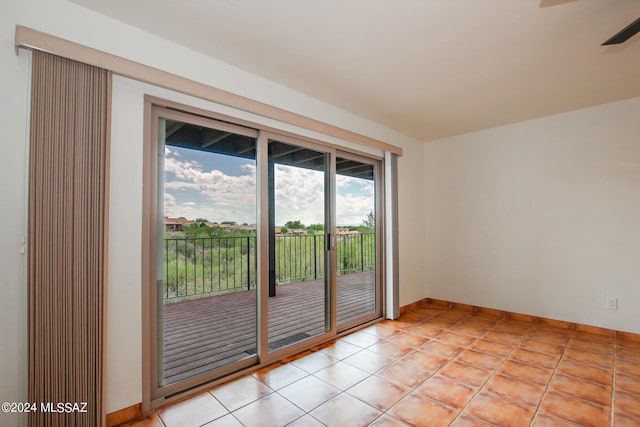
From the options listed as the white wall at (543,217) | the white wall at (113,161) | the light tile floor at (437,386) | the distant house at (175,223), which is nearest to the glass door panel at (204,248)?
the distant house at (175,223)

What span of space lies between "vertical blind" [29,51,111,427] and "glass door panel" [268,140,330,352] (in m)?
1.35

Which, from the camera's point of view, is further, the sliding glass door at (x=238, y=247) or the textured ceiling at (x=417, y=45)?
the sliding glass door at (x=238, y=247)

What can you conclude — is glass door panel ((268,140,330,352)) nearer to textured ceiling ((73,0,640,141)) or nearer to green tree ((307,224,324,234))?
green tree ((307,224,324,234))

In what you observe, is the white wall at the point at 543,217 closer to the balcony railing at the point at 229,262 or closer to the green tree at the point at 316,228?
the balcony railing at the point at 229,262

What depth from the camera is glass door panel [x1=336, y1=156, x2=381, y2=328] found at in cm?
358

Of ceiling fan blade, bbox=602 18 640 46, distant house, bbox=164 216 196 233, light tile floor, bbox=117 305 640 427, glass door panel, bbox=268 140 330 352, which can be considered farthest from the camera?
glass door panel, bbox=268 140 330 352

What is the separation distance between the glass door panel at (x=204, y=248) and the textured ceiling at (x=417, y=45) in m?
0.64

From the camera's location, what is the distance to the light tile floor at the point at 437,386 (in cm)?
196

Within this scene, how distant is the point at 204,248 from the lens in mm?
2424

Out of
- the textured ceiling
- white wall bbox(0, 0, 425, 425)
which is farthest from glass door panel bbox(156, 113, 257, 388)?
the textured ceiling

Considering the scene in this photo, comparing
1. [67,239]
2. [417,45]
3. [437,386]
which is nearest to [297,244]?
[437,386]

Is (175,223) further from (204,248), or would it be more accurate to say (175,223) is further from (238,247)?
(238,247)

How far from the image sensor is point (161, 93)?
2102 mm

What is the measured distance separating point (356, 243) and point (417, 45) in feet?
7.69
